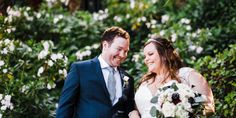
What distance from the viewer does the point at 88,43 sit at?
31.0 feet

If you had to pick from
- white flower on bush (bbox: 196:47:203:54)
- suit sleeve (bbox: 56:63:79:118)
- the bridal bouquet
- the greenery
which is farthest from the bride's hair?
white flower on bush (bbox: 196:47:203:54)

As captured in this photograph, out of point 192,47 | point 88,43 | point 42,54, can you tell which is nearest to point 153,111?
point 42,54

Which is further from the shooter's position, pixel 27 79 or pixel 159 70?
pixel 27 79

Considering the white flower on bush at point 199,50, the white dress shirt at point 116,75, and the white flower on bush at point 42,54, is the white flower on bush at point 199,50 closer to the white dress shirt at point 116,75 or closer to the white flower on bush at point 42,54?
the white flower on bush at point 42,54

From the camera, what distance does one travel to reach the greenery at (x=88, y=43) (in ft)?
21.3

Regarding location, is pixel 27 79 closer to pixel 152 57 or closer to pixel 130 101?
pixel 130 101

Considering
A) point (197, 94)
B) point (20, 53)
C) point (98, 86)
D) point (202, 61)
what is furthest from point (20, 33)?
point (197, 94)

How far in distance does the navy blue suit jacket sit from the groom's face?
0.14 meters

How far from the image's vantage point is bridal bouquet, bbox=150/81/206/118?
4262 millimetres

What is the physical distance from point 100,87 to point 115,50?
13.7 inches

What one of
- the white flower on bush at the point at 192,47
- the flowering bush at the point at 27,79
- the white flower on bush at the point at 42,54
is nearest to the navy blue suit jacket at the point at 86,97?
the flowering bush at the point at 27,79

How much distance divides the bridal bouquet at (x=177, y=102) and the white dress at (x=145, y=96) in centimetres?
34

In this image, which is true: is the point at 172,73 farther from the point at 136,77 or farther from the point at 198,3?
the point at 198,3

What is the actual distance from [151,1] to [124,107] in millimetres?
5948
